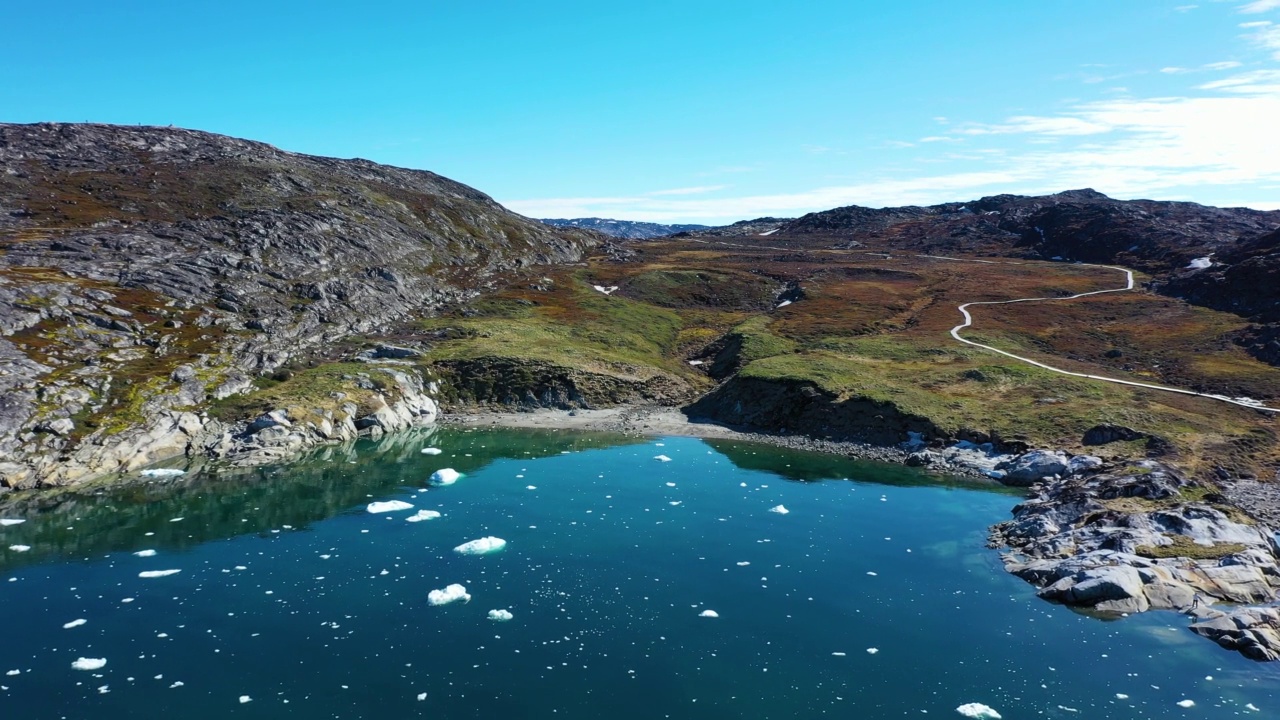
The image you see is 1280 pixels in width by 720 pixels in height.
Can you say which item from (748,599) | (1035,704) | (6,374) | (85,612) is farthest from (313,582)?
(6,374)

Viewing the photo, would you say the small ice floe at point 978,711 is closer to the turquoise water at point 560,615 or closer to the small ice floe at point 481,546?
the turquoise water at point 560,615

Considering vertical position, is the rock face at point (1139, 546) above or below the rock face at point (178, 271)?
below

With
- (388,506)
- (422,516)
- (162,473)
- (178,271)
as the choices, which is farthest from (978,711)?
(178,271)

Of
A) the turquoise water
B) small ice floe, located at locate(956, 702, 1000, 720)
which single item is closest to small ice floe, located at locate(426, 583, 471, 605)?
the turquoise water

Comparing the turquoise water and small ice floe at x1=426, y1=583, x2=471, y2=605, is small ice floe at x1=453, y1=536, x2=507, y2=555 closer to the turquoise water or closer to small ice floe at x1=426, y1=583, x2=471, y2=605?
the turquoise water

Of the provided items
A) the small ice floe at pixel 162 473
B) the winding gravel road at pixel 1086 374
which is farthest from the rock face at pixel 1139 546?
the small ice floe at pixel 162 473

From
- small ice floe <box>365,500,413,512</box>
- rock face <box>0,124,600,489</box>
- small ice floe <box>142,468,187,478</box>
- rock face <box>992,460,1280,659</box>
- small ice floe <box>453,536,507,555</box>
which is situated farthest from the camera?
rock face <box>0,124,600,489</box>
